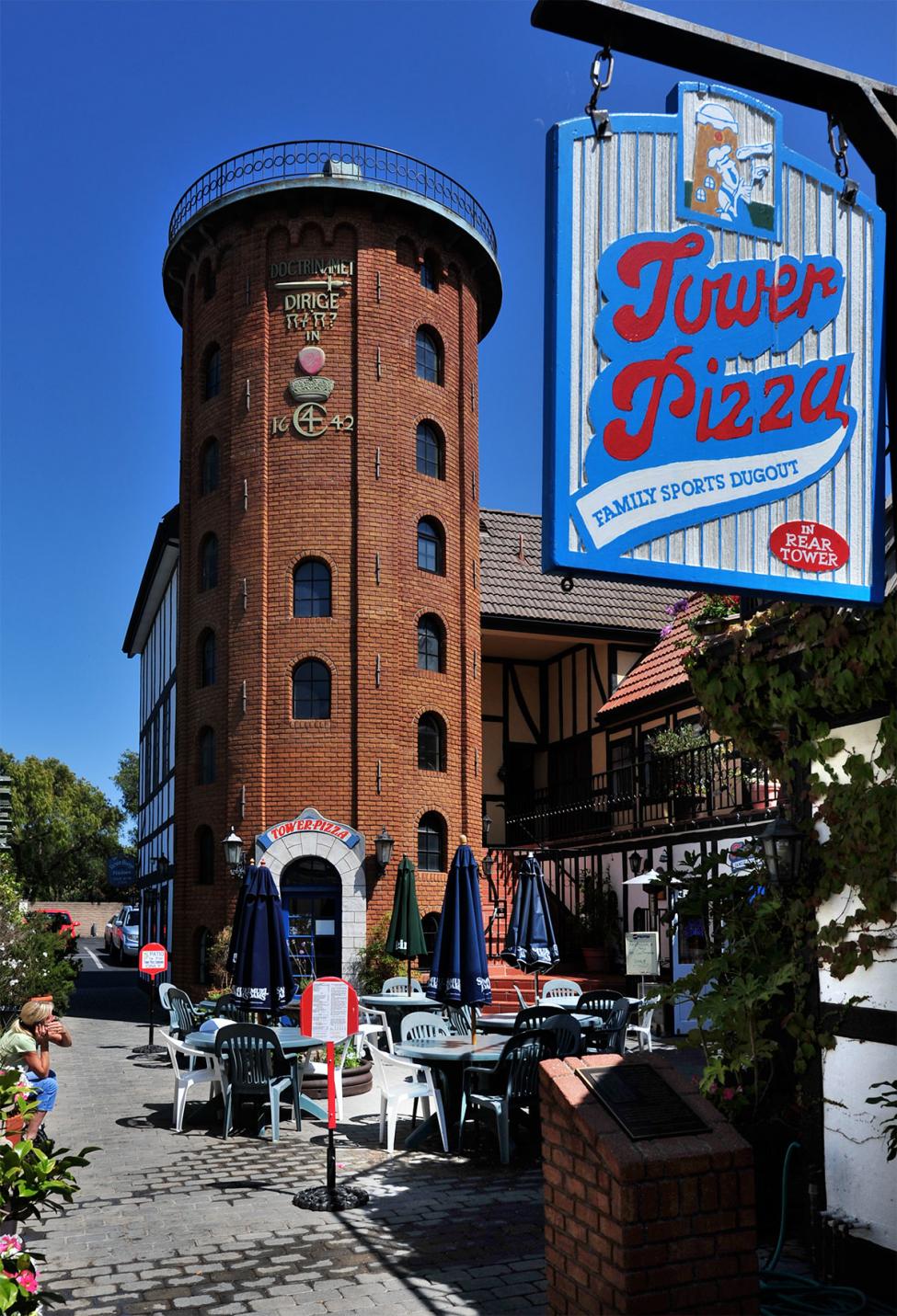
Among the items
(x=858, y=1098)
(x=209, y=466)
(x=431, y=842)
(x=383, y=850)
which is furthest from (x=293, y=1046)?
(x=209, y=466)

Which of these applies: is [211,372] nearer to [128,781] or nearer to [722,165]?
[722,165]

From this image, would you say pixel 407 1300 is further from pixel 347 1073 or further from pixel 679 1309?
pixel 347 1073

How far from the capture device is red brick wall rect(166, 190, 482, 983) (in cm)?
2280

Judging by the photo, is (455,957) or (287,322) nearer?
(455,957)

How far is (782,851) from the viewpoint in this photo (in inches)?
255

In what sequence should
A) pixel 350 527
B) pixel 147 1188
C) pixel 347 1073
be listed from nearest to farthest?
1. pixel 147 1188
2. pixel 347 1073
3. pixel 350 527

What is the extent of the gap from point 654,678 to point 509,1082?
1733 centimetres

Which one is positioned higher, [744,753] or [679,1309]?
[744,753]

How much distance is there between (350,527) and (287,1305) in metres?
17.8

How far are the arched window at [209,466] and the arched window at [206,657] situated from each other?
305 centimetres

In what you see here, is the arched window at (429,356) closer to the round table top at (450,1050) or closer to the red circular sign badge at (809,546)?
the round table top at (450,1050)

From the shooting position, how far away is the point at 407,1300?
21.3 ft

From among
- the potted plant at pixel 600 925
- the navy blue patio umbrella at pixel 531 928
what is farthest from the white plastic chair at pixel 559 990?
the potted plant at pixel 600 925

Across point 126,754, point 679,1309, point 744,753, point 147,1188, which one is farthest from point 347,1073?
point 126,754
